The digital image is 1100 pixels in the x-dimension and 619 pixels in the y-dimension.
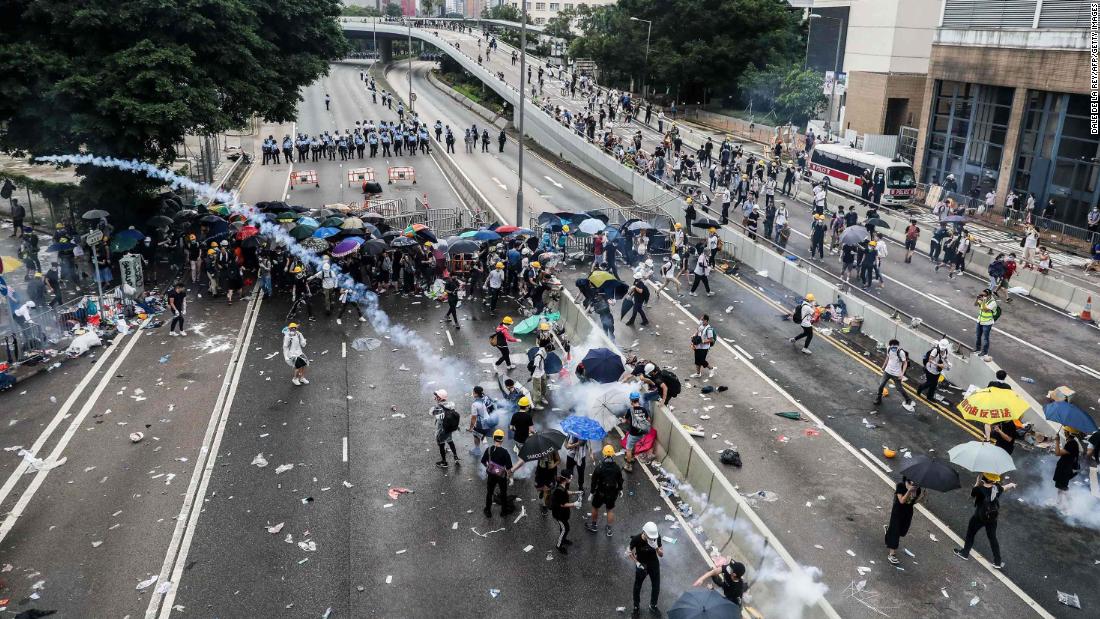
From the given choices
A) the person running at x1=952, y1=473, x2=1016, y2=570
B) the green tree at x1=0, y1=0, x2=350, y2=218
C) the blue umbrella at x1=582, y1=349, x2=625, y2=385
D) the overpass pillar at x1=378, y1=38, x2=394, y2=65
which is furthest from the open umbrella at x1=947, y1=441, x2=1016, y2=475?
the overpass pillar at x1=378, y1=38, x2=394, y2=65

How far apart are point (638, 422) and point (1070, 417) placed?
7.02 meters

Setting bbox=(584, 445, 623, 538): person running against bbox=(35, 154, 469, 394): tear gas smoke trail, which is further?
bbox=(35, 154, 469, 394): tear gas smoke trail

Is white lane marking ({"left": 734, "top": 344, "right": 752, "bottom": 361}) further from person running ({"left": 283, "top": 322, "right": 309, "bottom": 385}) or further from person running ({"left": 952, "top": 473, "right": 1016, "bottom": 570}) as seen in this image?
person running ({"left": 283, "top": 322, "right": 309, "bottom": 385})

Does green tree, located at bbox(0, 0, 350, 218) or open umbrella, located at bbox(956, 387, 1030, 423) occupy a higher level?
green tree, located at bbox(0, 0, 350, 218)

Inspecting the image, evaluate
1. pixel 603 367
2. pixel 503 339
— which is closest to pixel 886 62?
pixel 503 339

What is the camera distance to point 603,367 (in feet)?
50.8

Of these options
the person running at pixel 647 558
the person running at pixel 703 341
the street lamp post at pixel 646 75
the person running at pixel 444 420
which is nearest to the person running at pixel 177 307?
the person running at pixel 444 420

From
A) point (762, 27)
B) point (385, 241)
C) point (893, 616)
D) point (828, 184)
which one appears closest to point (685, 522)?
point (893, 616)

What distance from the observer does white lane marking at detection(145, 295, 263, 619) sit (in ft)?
36.4

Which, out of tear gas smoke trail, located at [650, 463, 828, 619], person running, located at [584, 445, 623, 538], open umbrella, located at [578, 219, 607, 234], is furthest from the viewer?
open umbrella, located at [578, 219, 607, 234]

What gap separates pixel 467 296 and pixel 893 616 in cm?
1586

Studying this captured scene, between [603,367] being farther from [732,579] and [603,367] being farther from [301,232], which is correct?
[301,232]

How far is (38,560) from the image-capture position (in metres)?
11.7

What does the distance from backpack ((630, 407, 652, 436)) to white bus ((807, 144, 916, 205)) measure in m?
26.1
